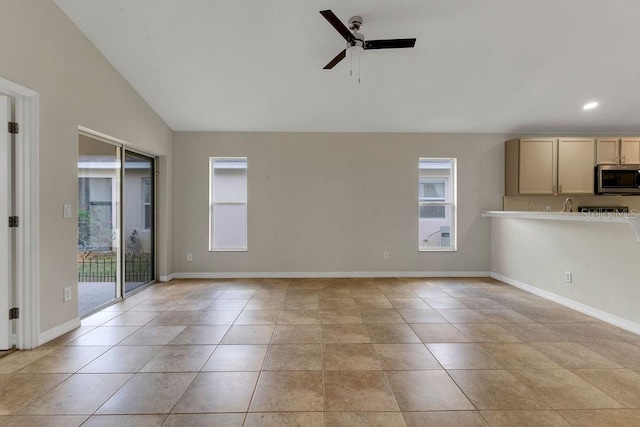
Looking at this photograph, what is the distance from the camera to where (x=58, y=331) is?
286 centimetres

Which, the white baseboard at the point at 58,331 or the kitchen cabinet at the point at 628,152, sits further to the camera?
the kitchen cabinet at the point at 628,152

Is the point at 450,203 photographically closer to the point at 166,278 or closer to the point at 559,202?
the point at 559,202

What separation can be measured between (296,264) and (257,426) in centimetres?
361

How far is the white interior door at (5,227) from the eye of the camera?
8.42 ft

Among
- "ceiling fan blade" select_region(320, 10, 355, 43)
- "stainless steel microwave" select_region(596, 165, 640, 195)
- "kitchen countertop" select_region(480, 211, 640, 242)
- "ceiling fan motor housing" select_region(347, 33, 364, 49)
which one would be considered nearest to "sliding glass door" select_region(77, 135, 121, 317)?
"ceiling fan blade" select_region(320, 10, 355, 43)

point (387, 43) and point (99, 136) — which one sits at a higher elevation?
point (387, 43)

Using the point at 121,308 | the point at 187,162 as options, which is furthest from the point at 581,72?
the point at 121,308

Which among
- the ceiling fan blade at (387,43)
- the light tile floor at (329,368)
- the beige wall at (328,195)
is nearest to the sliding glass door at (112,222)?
the light tile floor at (329,368)

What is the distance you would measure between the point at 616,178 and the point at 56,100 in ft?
24.6

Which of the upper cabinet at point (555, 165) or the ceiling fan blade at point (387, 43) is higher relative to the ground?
the ceiling fan blade at point (387, 43)

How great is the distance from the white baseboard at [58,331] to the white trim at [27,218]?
0.06 meters

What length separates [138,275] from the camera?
4.54 meters

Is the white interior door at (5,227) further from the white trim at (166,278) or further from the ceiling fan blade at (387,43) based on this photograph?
the ceiling fan blade at (387,43)

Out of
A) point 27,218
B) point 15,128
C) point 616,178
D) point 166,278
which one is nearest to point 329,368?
point 27,218
